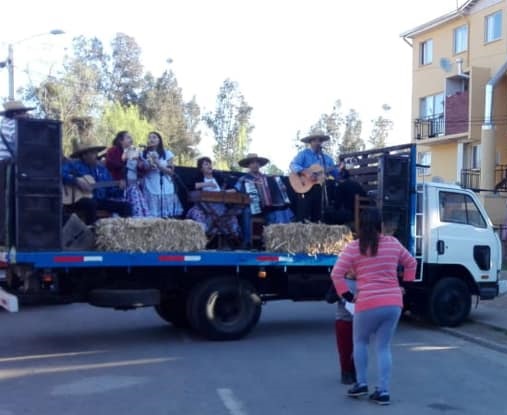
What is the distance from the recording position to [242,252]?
11.0 meters

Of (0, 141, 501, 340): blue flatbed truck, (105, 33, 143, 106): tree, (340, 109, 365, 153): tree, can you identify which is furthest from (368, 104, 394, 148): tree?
(0, 141, 501, 340): blue flatbed truck

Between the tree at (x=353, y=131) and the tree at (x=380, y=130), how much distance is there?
350 centimetres

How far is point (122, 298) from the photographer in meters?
10.3

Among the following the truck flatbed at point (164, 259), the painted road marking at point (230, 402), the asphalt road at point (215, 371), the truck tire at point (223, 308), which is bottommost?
the asphalt road at point (215, 371)

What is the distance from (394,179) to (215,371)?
4.85m

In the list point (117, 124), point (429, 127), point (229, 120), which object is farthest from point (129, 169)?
point (229, 120)

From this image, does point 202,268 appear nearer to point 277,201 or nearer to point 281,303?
point 277,201

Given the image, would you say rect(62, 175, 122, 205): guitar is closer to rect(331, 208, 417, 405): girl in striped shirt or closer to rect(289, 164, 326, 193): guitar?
rect(289, 164, 326, 193): guitar

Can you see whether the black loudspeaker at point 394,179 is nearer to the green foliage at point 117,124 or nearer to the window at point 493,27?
the window at point 493,27

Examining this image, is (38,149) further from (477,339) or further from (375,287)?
(477,339)

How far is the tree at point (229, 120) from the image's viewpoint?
51.5 metres

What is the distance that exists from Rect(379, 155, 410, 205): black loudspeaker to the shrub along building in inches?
713

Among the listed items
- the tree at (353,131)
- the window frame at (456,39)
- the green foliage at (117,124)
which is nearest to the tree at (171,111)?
the green foliage at (117,124)

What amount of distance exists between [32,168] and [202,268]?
276 cm
